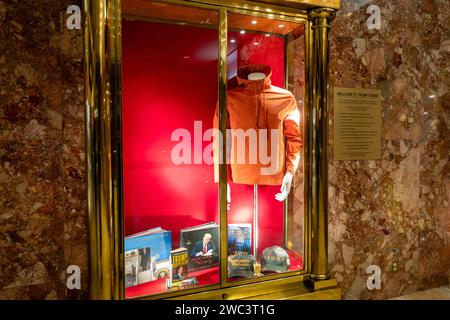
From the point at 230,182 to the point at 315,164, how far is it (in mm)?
598

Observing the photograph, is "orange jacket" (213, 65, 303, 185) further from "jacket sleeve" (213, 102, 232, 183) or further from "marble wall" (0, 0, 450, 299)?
"marble wall" (0, 0, 450, 299)

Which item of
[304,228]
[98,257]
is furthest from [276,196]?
[98,257]

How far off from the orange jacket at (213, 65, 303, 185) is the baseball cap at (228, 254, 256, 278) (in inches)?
20.9

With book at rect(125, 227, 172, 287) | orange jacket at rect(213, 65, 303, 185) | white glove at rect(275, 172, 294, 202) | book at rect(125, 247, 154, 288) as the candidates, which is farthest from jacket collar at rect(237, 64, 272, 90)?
book at rect(125, 247, 154, 288)

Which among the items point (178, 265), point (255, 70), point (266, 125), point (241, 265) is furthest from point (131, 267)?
point (255, 70)

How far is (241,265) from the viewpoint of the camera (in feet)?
7.18

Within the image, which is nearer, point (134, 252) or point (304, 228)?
point (134, 252)

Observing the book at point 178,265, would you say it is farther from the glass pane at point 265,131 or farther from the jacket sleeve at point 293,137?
the jacket sleeve at point 293,137

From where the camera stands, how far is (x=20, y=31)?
63.0 inches

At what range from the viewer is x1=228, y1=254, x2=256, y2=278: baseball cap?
2.13 metres

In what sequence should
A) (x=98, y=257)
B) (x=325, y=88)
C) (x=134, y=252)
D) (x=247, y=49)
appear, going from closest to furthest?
(x=98, y=257) → (x=134, y=252) → (x=325, y=88) → (x=247, y=49)

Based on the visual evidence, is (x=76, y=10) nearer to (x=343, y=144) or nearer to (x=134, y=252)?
(x=134, y=252)

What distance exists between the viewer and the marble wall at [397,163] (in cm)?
234

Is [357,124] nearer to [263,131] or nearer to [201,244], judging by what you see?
[263,131]
